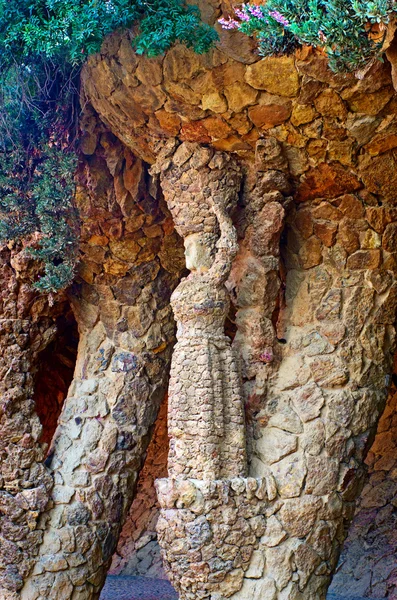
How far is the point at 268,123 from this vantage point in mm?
4102

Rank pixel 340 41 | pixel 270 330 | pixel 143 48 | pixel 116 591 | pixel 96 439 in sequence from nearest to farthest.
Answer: pixel 340 41, pixel 143 48, pixel 270 330, pixel 96 439, pixel 116 591

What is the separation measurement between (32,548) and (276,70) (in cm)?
346

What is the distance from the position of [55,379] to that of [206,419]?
409 centimetres

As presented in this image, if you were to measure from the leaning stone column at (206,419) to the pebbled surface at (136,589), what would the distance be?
284 centimetres

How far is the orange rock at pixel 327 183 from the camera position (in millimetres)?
4258

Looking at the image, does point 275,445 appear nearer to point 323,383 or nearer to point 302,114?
point 323,383

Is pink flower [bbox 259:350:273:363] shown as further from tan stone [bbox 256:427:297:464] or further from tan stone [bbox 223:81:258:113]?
tan stone [bbox 223:81:258:113]

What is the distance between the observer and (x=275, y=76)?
3.84 meters

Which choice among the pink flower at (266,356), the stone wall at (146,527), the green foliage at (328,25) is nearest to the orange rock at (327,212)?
the pink flower at (266,356)

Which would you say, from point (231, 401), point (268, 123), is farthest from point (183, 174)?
point (231, 401)

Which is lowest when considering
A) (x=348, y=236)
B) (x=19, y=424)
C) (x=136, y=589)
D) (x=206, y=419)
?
(x=136, y=589)

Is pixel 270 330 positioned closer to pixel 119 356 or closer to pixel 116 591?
pixel 119 356

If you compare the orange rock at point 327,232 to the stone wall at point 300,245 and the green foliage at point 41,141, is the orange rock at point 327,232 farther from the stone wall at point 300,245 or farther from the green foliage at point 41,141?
the green foliage at point 41,141

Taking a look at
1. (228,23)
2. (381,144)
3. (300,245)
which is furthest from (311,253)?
(228,23)
